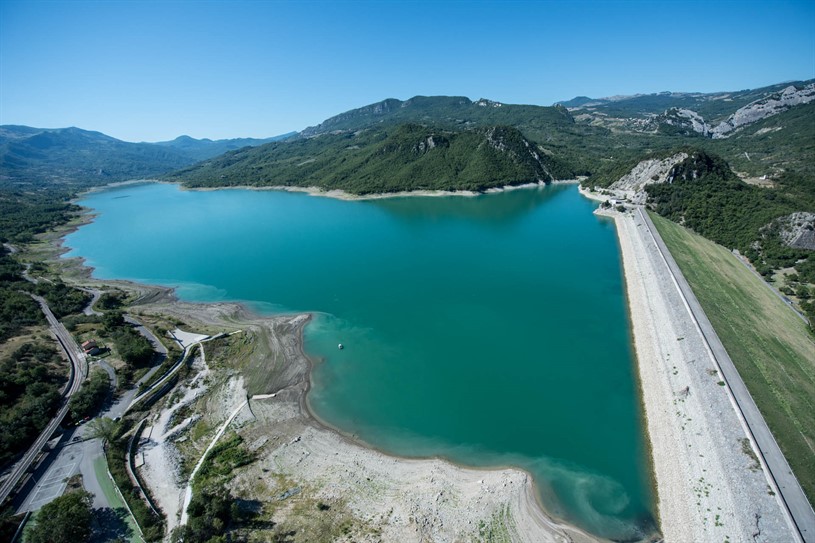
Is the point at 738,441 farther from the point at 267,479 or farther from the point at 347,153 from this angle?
the point at 347,153

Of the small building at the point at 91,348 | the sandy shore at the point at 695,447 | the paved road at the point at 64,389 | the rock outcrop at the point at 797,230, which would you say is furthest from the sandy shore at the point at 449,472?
the rock outcrop at the point at 797,230

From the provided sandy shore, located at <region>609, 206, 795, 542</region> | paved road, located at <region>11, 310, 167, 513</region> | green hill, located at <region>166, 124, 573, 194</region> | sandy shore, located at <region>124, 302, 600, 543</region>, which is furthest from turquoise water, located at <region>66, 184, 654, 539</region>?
green hill, located at <region>166, 124, 573, 194</region>

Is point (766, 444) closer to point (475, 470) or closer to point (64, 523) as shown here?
point (475, 470)

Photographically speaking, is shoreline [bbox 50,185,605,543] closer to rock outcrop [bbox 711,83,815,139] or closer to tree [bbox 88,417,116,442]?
tree [bbox 88,417,116,442]

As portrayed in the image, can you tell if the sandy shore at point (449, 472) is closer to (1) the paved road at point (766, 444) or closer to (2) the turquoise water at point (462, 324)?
(1) the paved road at point (766, 444)

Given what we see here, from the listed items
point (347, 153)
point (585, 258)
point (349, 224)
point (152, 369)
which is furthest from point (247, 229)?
point (347, 153)

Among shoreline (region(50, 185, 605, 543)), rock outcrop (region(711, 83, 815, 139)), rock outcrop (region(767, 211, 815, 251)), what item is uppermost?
rock outcrop (region(711, 83, 815, 139))

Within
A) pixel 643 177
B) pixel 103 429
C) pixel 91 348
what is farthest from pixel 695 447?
pixel 643 177
